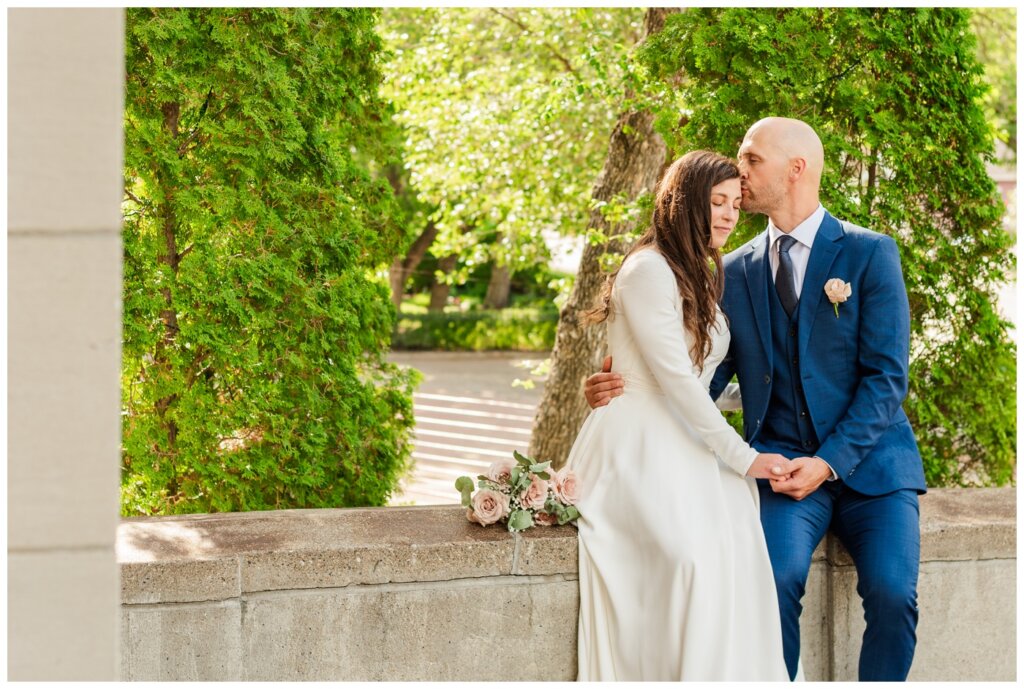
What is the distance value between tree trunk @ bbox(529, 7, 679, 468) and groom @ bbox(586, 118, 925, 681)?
12.3ft

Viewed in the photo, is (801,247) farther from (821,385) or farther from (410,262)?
(410,262)

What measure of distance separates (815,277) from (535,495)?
48.3 inches

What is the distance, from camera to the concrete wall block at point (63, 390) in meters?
1.98

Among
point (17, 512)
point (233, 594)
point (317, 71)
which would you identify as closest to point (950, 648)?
point (233, 594)

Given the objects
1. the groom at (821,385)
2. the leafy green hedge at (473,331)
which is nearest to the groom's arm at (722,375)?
the groom at (821,385)

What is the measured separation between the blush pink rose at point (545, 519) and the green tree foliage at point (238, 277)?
55.8 inches

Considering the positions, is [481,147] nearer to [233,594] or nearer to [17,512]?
[233,594]

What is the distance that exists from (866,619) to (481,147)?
26.7 ft

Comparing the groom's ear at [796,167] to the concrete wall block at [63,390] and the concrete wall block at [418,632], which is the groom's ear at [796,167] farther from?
the concrete wall block at [63,390]

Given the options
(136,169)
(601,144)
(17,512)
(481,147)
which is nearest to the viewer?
(17,512)

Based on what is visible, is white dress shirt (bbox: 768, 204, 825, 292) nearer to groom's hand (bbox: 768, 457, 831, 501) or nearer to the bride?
the bride

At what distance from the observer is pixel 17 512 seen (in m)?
2.02

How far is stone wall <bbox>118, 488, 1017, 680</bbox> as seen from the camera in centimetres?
318

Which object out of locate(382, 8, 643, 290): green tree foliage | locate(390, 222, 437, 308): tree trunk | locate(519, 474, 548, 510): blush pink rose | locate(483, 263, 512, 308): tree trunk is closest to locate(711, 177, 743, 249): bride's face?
locate(519, 474, 548, 510): blush pink rose
